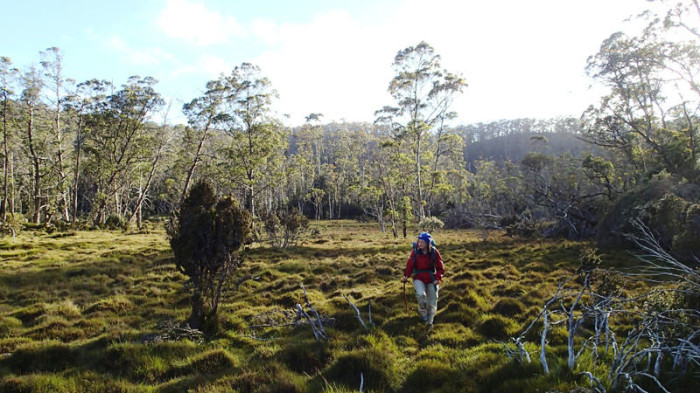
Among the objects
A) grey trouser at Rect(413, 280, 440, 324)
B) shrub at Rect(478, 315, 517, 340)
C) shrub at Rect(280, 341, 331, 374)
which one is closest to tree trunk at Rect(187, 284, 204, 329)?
shrub at Rect(280, 341, 331, 374)

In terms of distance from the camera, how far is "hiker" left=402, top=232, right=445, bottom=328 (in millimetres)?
6832

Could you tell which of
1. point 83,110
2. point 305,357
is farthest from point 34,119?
point 305,357

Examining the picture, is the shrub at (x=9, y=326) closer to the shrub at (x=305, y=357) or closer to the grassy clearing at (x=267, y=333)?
the grassy clearing at (x=267, y=333)

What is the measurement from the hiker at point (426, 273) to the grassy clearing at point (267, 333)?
1.16 feet

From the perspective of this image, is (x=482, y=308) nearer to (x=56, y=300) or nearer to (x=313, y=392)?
(x=313, y=392)

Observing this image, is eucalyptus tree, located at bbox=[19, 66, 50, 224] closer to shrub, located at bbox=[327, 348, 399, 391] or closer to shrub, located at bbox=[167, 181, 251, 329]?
shrub, located at bbox=[167, 181, 251, 329]

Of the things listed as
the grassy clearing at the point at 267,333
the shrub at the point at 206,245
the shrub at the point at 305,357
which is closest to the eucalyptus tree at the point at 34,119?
the grassy clearing at the point at 267,333

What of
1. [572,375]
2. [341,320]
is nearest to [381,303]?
[341,320]

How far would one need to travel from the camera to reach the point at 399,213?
83.2 ft

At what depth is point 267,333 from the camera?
267 inches

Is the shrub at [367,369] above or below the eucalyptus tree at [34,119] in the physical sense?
below

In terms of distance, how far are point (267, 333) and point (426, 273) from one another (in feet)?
11.2

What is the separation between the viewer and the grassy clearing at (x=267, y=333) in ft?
14.5

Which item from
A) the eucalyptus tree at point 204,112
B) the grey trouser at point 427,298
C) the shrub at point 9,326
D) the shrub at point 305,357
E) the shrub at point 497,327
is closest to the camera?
the shrub at point 305,357
